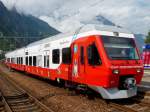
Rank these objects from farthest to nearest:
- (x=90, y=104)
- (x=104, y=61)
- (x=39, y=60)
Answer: (x=39, y=60) → (x=90, y=104) → (x=104, y=61)

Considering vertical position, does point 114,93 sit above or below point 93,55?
below

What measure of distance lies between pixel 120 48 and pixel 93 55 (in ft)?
3.94

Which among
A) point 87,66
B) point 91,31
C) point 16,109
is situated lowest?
point 16,109

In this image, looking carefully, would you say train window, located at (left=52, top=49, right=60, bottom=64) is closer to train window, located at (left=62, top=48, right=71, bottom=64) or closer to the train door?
train window, located at (left=62, top=48, right=71, bottom=64)

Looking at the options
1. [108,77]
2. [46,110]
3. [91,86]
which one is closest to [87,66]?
[91,86]

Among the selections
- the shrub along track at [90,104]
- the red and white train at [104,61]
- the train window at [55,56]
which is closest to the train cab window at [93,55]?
the red and white train at [104,61]

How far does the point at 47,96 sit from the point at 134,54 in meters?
4.90

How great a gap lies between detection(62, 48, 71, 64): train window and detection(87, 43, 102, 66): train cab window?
246cm

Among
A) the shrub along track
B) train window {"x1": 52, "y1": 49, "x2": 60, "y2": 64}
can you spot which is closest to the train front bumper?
the shrub along track

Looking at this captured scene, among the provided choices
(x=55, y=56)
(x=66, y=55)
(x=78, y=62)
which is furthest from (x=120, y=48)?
(x=55, y=56)

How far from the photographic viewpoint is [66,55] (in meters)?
14.8

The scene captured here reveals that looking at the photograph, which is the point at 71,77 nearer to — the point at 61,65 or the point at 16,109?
the point at 61,65

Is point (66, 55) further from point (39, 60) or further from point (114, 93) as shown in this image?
point (39, 60)

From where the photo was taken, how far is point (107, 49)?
11484mm
